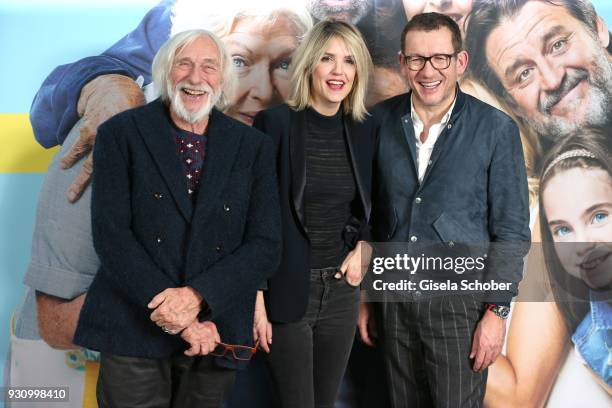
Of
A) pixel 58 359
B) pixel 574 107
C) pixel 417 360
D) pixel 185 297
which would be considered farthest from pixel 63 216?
pixel 574 107

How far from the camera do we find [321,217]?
234cm

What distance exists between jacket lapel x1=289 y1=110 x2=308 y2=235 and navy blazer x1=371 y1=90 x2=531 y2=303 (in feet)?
1.12

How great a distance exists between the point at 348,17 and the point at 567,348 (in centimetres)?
167

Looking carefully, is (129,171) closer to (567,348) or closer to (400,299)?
(400,299)

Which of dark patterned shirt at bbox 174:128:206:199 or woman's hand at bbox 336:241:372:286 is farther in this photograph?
woman's hand at bbox 336:241:372:286

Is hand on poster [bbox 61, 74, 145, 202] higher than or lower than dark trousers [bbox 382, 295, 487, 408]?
higher

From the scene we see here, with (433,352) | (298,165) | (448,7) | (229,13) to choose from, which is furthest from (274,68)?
(433,352)

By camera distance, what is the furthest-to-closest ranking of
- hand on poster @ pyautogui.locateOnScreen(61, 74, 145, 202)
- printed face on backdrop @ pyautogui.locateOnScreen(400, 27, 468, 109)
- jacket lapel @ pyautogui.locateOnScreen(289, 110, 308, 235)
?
hand on poster @ pyautogui.locateOnScreen(61, 74, 145, 202)
printed face on backdrop @ pyautogui.locateOnScreen(400, 27, 468, 109)
jacket lapel @ pyautogui.locateOnScreen(289, 110, 308, 235)

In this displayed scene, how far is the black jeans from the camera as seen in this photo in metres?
2.34

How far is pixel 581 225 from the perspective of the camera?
2.82m

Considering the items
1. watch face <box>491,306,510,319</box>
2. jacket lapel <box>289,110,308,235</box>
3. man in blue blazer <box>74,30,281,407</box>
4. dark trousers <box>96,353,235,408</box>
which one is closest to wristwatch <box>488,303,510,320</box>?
watch face <box>491,306,510,319</box>

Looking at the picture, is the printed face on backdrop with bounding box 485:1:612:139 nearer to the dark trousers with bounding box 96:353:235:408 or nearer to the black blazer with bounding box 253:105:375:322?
the black blazer with bounding box 253:105:375:322

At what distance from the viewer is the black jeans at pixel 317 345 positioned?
7.68ft

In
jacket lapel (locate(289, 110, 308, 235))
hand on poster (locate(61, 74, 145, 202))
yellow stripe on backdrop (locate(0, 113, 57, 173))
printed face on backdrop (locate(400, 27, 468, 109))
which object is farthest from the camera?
yellow stripe on backdrop (locate(0, 113, 57, 173))
